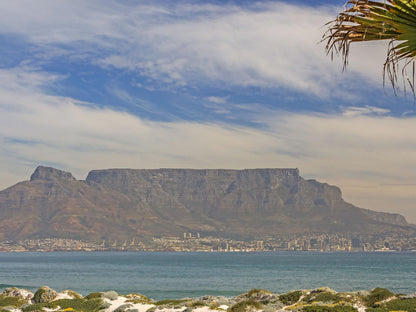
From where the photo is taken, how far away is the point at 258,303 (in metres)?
29.3

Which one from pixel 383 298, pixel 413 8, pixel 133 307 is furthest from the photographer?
pixel 133 307

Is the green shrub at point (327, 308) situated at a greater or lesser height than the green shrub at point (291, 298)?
greater

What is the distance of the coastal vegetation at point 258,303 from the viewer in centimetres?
2498

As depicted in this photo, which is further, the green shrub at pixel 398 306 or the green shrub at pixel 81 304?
the green shrub at pixel 81 304

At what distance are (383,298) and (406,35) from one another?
22061mm

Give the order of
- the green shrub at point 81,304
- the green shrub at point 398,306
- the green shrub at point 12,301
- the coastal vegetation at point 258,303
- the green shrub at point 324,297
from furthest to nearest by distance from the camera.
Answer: the green shrub at point 12,301 < the green shrub at point 81,304 < the green shrub at point 324,297 < the coastal vegetation at point 258,303 < the green shrub at point 398,306

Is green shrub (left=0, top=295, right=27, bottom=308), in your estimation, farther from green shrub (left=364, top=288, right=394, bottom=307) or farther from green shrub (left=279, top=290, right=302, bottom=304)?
green shrub (left=364, top=288, right=394, bottom=307)

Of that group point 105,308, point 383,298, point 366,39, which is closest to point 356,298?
point 383,298

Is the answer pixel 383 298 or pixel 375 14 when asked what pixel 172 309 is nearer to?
pixel 383 298

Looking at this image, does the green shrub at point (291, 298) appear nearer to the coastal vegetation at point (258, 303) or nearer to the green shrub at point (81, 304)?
the coastal vegetation at point (258, 303)

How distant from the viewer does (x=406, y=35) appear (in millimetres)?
8922

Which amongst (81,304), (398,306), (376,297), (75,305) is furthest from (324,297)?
(75,305)

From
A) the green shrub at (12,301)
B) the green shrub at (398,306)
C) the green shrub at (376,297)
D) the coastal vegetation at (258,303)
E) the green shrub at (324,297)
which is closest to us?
the green shrub at (398,306)

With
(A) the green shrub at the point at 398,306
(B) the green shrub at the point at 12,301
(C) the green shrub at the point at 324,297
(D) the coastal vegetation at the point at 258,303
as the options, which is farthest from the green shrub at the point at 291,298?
(B) the green shrub at the point at 12,301
